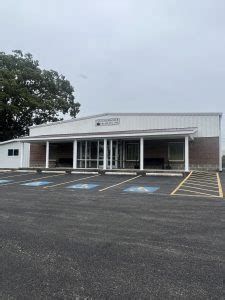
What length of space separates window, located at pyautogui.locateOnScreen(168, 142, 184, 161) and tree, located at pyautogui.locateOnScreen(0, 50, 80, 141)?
22.4 m

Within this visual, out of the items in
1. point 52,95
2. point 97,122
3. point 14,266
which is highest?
point 52,95

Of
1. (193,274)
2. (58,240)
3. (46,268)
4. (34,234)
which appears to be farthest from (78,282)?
(34,234)

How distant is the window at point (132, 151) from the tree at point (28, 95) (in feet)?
62.5

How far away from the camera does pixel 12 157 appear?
3020cm

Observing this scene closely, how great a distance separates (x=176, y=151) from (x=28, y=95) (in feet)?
78.0

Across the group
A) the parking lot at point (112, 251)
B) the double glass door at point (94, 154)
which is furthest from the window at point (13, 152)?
the parking lot at point (112, 251)

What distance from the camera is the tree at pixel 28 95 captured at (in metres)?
38.9

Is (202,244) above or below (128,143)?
below

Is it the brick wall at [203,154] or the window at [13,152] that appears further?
the window at [13,152]

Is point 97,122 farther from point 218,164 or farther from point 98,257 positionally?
point 98,257

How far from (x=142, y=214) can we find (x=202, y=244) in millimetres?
2710

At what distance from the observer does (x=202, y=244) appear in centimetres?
526

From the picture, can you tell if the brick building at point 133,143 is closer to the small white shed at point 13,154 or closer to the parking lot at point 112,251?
the small white shed at point 13,154

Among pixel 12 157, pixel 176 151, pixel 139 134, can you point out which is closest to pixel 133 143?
pixel 176 151
